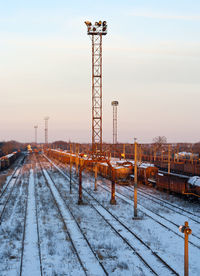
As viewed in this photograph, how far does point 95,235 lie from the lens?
18484mm

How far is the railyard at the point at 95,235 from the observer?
545 inches

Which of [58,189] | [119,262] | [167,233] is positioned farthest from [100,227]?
[58,189]

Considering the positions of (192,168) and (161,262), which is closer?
(161,262)

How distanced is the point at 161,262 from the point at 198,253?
258 cm

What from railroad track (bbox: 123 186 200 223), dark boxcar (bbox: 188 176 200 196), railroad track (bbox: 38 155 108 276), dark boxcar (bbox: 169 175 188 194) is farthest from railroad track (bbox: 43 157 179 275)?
dark boxcar (bbox: 169 175 188 194)

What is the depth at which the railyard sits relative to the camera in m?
13.8

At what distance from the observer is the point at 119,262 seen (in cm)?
1425

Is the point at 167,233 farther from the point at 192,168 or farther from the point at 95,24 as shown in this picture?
the point at 95,24

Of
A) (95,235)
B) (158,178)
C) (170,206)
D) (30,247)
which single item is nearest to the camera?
(30,247)

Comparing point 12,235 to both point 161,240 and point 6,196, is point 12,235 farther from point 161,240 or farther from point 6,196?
point 6,196

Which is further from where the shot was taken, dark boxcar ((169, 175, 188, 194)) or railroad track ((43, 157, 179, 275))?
dark boxcar ((169, 175, 188, 194))

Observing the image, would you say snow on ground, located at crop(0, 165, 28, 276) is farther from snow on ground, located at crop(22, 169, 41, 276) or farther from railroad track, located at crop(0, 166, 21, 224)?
snow on ground, located at crop(22, 169, 41, 276)

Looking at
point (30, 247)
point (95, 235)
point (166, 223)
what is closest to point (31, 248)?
point (30, 247)

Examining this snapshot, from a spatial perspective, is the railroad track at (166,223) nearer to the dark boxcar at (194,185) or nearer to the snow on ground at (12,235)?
the dark boxcar at (194,185)
